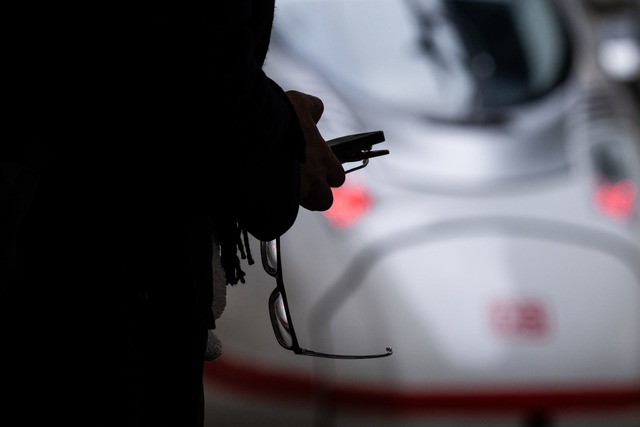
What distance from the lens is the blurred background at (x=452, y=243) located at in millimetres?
3533

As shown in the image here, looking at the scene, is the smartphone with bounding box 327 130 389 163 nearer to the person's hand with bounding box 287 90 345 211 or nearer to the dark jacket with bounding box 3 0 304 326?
the person's hand with bounding box 287 90 345 211

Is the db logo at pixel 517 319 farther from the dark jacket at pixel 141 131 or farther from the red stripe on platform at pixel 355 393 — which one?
the dark jacket at pixel 141 131

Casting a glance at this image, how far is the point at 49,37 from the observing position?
1.22m

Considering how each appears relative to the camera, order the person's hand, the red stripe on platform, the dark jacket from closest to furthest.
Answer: the dark jacket, the person's hand, the red stripe on platform

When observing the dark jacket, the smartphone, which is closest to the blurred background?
the smartphone

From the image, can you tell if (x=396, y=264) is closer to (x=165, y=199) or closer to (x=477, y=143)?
(x=477, y=143)

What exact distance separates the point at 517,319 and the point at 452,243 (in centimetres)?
29

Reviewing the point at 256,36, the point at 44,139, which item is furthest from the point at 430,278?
the point at 44,139

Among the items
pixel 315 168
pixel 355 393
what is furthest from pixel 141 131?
pixel 355 393

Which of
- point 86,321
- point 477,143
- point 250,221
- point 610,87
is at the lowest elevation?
point 86,321

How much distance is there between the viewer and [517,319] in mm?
3566

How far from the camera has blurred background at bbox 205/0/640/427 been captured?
3.53 meters

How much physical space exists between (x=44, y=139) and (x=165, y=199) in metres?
0.15

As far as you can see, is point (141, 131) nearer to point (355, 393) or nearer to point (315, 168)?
point (315, 168)
